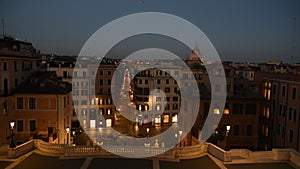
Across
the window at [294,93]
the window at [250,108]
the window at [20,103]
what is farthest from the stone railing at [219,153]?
the window at [20,103]

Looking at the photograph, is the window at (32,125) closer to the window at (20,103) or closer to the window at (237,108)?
the window at (20,103)

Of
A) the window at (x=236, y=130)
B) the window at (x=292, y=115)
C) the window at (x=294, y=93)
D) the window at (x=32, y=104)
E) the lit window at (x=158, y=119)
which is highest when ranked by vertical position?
the window at (x=294, y=93)

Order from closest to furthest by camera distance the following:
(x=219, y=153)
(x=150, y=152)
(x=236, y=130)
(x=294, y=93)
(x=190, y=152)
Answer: (x=219, y=153) → (x=150, y=152) → (x=190, y=152) → (x=294, y=93) → (x=236, y=130)

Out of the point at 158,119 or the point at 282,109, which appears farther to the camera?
the point at 158,119

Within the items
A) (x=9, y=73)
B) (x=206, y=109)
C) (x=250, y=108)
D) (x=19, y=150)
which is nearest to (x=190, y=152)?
(x=19, y=150)

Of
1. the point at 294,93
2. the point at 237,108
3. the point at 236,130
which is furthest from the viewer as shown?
the point at 237,108

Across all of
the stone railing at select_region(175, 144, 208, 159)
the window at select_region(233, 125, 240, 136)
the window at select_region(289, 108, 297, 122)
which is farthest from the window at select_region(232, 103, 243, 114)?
the stone railing at select_region(175, 144, 208, 159)

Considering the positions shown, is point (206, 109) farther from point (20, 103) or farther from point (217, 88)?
point (20, 103)

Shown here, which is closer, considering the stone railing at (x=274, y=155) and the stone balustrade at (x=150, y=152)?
the stone railing at (x=274, y=155)

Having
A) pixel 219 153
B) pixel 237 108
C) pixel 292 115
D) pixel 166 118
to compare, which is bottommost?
pixel 166 118

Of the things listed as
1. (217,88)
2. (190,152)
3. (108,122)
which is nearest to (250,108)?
(217,88)

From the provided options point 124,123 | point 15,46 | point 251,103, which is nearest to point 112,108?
point 124,123

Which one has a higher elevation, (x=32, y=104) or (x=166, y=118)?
(x=32, y=104)

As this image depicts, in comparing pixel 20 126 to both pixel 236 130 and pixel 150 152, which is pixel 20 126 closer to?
pixel 150 152
